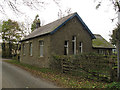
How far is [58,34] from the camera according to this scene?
44.9 feet

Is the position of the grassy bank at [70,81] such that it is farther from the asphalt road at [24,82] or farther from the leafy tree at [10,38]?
the leafy tree at [10,38]

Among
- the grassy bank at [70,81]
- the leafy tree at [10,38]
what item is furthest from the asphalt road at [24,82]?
the leafy tree at [10,38]

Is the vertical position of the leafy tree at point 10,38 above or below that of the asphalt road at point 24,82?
above

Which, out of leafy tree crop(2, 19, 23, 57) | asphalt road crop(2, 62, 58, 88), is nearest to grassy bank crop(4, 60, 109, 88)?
asphalt road crop(2, 62, 58, 88)

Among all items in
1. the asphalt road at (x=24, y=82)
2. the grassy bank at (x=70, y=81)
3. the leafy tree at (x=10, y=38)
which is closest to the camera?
the asphalt road at (x=24, y=82)

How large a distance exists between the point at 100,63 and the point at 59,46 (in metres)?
7.03

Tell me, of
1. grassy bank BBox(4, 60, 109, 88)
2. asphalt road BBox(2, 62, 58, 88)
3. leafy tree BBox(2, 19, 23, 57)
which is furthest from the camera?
leafy tree BBox(2, 19, 23, 57)

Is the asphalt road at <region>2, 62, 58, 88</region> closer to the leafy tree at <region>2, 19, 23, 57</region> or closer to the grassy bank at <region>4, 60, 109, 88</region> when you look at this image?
the grassy bank at <region>4, 60, 109, 88</region>

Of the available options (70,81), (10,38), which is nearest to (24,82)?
(70,81)

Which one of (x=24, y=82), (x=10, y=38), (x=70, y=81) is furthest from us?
(x=10, y=38)

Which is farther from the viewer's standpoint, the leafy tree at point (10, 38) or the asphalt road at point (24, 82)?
the leafy tree at point (10, 38)

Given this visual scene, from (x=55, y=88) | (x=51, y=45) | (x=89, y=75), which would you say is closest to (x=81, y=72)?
(x=89, y=75)

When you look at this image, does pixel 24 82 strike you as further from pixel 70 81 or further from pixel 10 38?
pixel 10 38

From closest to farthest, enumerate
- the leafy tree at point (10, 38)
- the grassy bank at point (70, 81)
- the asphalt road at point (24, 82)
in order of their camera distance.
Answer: the asphalt road at point (24, 82) → the grassy bank at point (70, 81) → the leafy tree at point (10, 38)
